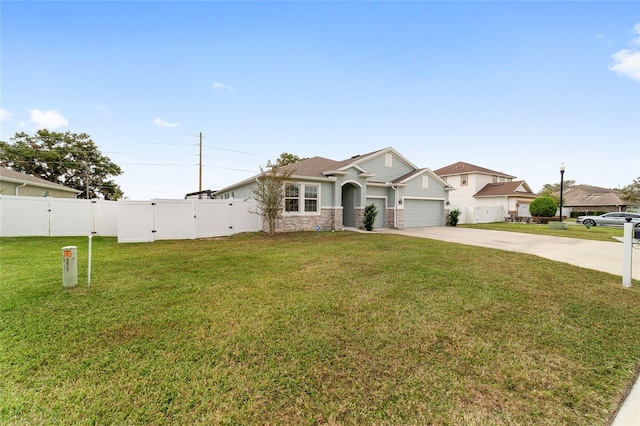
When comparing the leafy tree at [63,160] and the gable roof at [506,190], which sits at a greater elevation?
the leafy tree at [63,160]

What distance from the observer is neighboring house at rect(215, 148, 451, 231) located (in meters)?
14.4

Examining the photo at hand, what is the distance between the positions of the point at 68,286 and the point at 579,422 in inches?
284

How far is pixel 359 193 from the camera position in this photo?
53.5 feet

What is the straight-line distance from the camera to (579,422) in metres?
1.92

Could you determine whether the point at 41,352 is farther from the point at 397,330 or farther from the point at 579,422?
the point at 579,422

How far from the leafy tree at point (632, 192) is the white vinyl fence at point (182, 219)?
157ft

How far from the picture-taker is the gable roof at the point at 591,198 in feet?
111

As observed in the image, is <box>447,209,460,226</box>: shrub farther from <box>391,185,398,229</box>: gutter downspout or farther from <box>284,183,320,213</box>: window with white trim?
<box>284,183,320,213</box>: window with white trim

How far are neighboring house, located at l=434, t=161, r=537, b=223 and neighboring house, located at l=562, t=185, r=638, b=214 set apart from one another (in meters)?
12.1

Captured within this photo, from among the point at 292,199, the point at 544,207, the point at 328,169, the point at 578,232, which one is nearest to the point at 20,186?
the point at 292,199

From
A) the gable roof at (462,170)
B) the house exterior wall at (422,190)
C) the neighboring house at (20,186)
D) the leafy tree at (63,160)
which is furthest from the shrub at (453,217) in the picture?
the leafy tree at (63,160)

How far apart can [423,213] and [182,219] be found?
52.5 ft

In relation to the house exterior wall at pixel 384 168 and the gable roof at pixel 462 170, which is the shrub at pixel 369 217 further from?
the gable roof at pixel 462 170

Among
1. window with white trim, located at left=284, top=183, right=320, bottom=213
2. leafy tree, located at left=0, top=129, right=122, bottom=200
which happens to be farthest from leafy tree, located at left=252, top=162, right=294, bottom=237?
leafy tree, located at left=0, top=129, right=122, bottom=200
